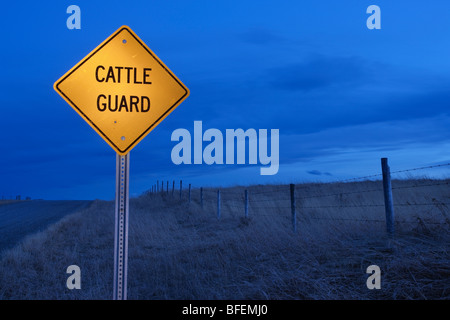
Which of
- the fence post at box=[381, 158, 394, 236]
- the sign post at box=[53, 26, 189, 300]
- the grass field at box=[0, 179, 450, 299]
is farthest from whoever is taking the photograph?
the fence post at box=[381, 158, 394, 236]

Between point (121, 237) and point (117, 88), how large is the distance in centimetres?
150

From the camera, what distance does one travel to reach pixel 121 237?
376cm

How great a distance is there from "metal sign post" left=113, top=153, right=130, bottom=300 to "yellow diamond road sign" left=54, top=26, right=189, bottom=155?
0.35 meters

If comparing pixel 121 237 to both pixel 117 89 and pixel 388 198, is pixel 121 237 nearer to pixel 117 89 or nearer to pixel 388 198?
pixel 117 89

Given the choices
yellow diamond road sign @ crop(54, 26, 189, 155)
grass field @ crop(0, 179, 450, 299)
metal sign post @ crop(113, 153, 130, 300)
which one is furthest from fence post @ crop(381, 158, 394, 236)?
metal sign post @ crop(113, 153, 130, 300)

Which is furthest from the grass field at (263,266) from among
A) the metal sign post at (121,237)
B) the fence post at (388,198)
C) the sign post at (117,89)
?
the sign post at (117,89)

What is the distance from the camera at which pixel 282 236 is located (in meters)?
8.28

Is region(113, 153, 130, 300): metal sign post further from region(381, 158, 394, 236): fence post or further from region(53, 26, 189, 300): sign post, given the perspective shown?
region(381, 158, 394, 236): fence post

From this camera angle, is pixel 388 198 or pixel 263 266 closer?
pixel 263 266

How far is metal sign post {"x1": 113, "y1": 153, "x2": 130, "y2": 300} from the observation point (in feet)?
12.1

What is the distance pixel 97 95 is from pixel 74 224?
12833 mm

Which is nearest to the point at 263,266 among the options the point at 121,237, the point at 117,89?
the point at 121,237

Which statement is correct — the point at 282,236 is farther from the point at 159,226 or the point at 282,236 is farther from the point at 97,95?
the point at 159,226
